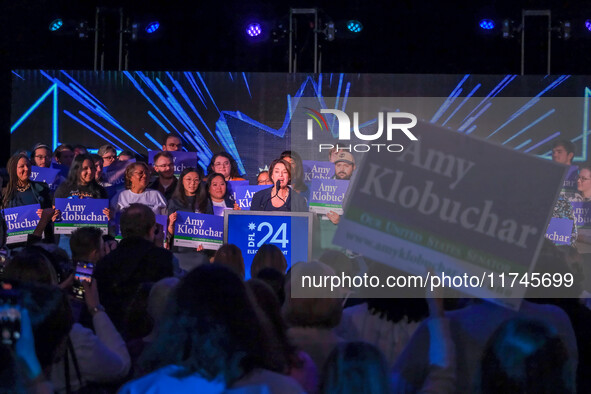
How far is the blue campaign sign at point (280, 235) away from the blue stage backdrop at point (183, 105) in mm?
4648

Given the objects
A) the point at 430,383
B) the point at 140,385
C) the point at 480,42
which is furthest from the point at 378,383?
the point at 480,42

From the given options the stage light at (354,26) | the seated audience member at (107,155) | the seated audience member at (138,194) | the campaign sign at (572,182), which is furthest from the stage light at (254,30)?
the campaign sign at (572,182)

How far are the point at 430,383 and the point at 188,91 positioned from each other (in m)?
6.86

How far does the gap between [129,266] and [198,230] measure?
1.83 m

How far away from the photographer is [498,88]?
8.41m

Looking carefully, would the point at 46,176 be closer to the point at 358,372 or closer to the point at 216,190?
the point at 216,190

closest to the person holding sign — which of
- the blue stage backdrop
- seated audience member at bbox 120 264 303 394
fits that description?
seated audience member at bbox 120 264 303 394

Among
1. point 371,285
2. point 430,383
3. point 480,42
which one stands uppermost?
point 480,42

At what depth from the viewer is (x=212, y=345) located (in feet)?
6.54

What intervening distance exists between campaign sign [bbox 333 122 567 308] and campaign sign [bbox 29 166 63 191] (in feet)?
13.2

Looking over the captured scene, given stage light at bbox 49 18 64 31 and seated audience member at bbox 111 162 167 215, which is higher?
stage light at bbox 49 18 64 31

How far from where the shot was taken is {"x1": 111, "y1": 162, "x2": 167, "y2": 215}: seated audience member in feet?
18.3

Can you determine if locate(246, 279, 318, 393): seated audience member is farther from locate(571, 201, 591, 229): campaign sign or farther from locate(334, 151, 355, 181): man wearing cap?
locate(334, 151, 355, 181): man wearing cap

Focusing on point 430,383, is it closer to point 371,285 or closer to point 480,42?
point 371,285
